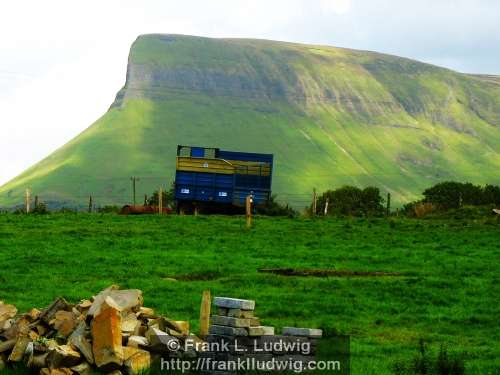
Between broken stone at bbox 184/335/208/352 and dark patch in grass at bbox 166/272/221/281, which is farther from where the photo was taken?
dark patch in grass at bbox 166/272/221/281

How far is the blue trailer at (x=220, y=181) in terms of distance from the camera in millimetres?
64688

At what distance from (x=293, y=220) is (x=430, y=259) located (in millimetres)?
16954

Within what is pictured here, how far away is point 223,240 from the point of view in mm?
45219

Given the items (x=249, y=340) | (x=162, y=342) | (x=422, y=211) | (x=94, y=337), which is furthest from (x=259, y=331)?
(x=422, y=211)

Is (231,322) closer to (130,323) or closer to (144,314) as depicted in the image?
(130,323)

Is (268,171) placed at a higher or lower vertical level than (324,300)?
higher

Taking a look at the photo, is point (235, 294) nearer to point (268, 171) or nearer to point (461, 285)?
point (461, 285)

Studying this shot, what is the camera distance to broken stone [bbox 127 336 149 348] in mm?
19578

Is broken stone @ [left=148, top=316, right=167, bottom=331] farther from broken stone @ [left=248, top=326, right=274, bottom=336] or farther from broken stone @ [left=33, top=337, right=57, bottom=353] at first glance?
broken stone @ [left=248, top=326, right=274, bottom=336]

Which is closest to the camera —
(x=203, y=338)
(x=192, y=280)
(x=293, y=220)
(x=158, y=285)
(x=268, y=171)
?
(x=203, y=338)

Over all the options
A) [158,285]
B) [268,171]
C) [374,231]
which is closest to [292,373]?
[158,285]

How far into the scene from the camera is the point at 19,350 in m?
20.2

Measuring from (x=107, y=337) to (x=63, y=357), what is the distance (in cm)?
84

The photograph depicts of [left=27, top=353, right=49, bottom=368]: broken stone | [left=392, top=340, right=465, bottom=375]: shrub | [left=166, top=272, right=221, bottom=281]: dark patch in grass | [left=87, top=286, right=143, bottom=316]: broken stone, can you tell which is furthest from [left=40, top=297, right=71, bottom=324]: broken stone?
[left=166, top=272, right=221, bottom=281]: dark patch in grass
